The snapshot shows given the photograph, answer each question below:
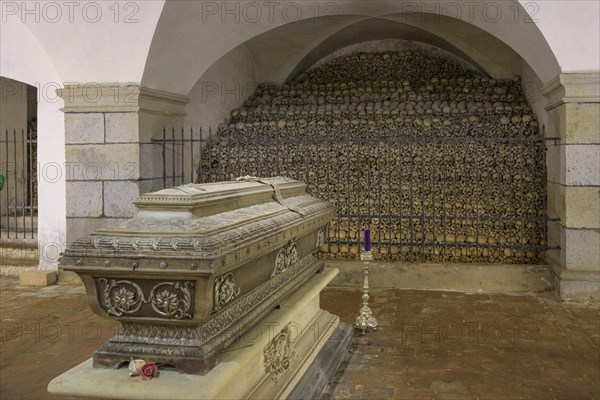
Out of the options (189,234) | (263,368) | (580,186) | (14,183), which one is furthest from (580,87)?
(14,183)

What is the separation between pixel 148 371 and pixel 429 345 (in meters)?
2.44

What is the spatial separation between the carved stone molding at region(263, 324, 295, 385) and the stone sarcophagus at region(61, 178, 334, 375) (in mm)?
284

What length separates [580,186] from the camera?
524 cm

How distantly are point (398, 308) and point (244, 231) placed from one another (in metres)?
2.96

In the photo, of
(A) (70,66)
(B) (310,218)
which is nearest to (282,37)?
(A) (70,66)

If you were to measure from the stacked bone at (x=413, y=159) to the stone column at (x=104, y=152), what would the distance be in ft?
3.34

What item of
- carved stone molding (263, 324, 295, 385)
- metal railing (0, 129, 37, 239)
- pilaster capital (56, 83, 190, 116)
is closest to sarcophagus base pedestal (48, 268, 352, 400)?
carved stone molding (263, 324, 295, 385)

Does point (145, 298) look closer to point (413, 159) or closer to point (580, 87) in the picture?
point (580, 87)

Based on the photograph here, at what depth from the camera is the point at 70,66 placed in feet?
19.2

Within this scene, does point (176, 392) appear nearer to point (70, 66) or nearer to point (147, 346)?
point (147, 346)

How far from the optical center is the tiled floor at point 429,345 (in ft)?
10.6

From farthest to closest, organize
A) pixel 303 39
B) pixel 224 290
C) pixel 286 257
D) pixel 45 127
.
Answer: pixel 303 39, pixel 45 127, pixel 286 257, pixel 224 290

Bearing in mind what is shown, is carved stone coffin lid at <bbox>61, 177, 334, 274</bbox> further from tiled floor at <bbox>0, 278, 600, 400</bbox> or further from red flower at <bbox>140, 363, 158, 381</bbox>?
tiled floor at <bbox>0, 278, 600, 400</bbox>

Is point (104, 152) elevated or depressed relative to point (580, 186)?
elevated
